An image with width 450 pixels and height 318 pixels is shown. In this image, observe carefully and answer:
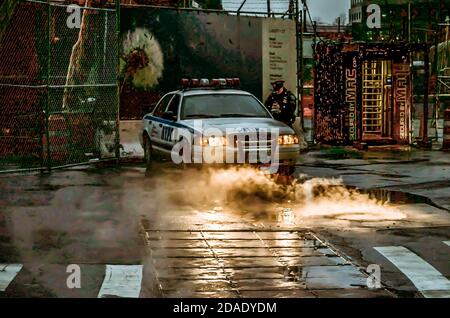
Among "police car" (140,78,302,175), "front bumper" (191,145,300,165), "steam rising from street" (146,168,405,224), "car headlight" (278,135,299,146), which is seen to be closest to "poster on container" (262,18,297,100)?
"police car" (140,78,302,175)


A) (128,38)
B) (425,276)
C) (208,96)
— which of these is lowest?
(425,276)

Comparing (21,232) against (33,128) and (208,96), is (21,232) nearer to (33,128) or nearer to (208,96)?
(208,96)

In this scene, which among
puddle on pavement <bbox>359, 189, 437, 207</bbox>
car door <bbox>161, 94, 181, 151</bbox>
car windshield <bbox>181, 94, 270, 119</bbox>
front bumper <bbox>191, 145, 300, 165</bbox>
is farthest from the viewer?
car windshield <bbox>181, 94, 270, 119</bbox>

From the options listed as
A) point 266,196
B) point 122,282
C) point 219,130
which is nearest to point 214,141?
point 219,130

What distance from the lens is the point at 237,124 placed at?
15312 mm

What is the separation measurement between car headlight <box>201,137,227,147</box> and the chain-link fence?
14.2ft

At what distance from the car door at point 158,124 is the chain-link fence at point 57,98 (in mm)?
1534

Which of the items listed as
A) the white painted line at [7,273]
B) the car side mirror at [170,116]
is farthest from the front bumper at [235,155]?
the white painted line at [7,273]

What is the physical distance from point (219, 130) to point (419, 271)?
6885 mm

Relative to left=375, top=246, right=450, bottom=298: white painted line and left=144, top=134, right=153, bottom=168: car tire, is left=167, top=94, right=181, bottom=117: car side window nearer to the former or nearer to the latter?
left=144, top=134, right=153, bottom=168: car tire

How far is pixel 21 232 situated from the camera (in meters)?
10.8

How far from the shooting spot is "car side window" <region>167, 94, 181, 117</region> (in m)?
16.7

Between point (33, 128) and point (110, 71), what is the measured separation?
85.4 inches
